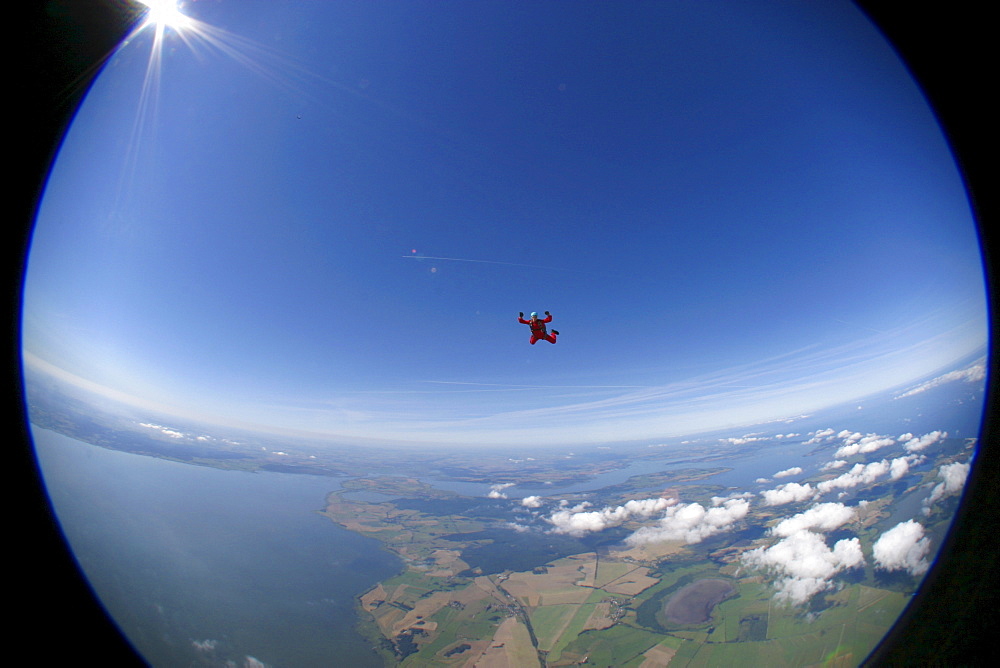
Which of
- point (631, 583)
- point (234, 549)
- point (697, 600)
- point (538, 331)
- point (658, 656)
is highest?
point (538, 331)

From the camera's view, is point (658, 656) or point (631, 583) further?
point (631, 583)

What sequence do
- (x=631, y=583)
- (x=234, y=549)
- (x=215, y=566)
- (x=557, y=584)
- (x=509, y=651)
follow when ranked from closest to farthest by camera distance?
1. (x=509, y=651)
2. (x=631, y=583)
3. (x=557, y=584)
4. (x=215, y=566)
5. (x=234, y=549)

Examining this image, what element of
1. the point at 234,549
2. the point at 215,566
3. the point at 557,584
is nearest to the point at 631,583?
the point at 557,584

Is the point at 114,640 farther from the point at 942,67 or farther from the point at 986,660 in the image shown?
the point at 942,67

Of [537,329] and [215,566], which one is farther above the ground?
[537,329]

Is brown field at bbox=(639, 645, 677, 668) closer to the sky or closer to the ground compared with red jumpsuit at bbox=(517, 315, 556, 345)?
closer to the ground

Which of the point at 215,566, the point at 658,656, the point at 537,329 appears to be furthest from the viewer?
the point at 215,566

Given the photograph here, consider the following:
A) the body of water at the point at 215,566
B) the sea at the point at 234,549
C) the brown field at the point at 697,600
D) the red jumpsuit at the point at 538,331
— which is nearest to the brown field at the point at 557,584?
the brown field at the point at 697,600

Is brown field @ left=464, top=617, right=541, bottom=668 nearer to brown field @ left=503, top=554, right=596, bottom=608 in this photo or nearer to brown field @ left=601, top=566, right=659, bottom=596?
brown field @ left=503, top=554, right=596, bottom=608

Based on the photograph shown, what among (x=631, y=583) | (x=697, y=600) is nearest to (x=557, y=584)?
(x=631, y=583)

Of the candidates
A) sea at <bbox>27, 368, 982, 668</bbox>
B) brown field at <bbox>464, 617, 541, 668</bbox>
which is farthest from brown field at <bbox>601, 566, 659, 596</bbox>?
sea at <bbox>27, 368, 982, 668</bbox>

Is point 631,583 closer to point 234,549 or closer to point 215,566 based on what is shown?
point 215,566
